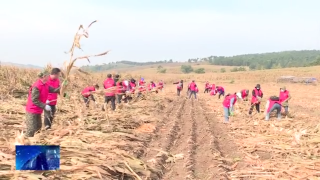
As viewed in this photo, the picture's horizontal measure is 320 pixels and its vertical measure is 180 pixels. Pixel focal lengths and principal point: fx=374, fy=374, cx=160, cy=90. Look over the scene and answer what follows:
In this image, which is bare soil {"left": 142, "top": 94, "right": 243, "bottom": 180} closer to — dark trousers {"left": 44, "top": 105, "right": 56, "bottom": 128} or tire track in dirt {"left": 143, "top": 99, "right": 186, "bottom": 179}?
tire track in dirt {"left": 143, "top": 99, "right": 186, "bottom": 179}

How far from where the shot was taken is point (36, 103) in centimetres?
657

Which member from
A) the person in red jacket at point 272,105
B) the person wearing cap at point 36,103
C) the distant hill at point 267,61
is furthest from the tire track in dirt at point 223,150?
the distant hill at point 267,61

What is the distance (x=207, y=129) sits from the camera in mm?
10977

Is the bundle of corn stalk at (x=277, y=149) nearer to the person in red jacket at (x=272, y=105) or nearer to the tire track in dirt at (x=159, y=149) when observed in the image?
the person in red jacket at (x=272, y=105)

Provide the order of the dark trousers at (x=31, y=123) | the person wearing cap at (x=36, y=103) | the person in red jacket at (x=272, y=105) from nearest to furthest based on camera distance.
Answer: the person wearing cap at (x=36, y=103), the dark trousers at (x=31, y=123), the person in red jacket at (x=272, y=105)

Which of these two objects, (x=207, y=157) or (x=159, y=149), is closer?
(x=207, y=157)

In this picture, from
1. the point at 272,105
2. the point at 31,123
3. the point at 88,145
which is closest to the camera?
the point at 88,145
